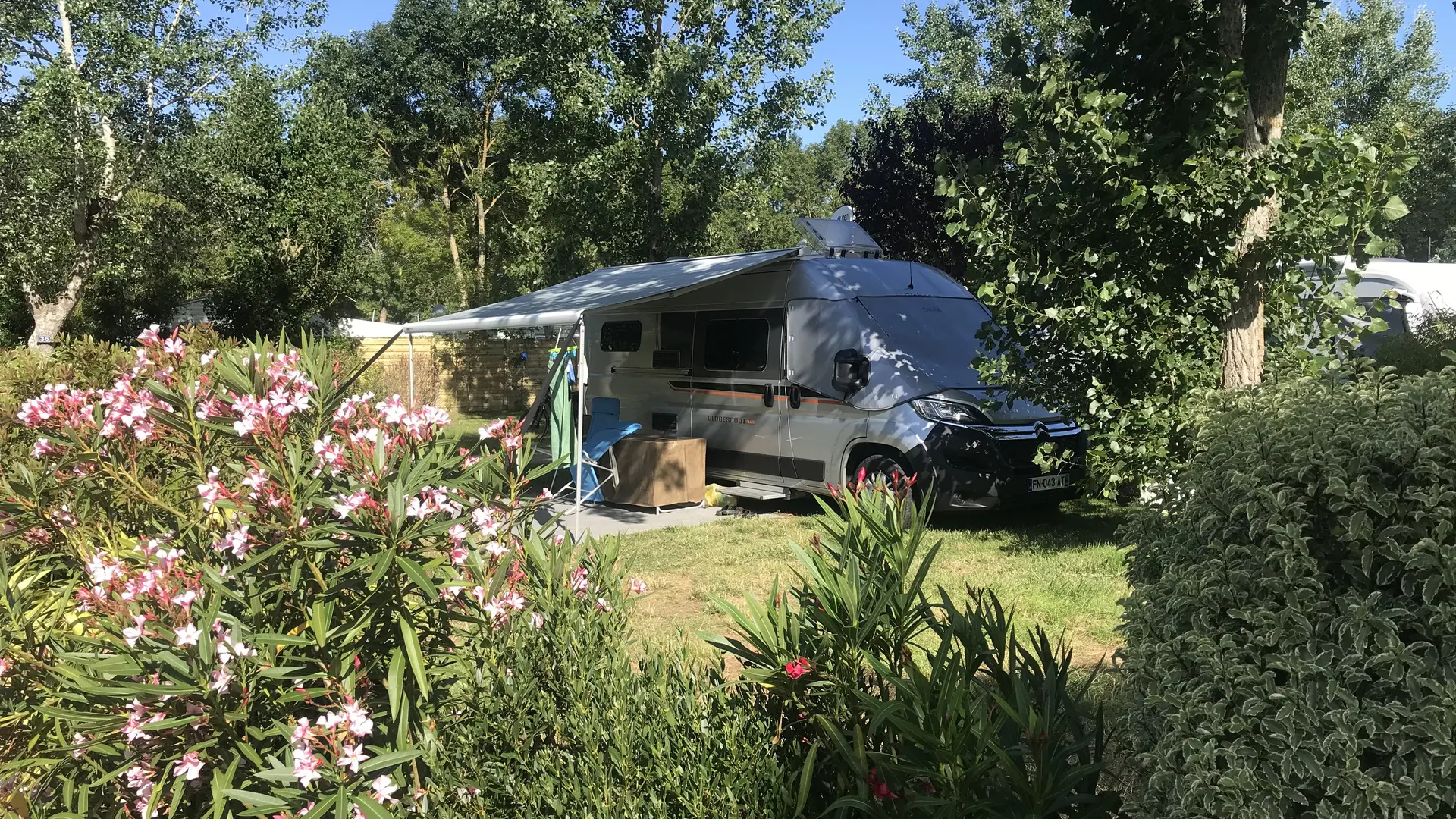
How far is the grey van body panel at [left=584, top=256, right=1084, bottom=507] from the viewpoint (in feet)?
25.9

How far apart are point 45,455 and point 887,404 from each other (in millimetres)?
6252

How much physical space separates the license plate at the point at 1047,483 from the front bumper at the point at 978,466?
27 mm

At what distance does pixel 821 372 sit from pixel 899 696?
626 cm

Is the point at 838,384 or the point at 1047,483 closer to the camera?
the point at 1047,483

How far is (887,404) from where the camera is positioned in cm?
795

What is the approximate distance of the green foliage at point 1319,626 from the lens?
1.62 metres

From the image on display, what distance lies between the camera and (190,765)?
1.97 meters

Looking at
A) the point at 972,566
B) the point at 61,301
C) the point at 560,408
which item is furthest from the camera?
the point at 61,301

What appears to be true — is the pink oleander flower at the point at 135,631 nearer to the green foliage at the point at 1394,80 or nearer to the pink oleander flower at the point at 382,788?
the pink oleander flower at the point at 382,788

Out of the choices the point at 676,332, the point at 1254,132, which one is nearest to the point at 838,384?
the point at 676,332

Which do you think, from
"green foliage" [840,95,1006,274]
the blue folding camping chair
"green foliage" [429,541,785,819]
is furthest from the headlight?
"green foliage" [840,95,1006,274]

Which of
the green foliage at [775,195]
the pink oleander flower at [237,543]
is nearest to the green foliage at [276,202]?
the green foliage at [775,195]

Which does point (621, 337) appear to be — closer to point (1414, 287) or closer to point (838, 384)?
point (838, 384)

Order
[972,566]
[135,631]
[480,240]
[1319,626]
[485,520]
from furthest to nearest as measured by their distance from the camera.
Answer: [480,240], [972,566], [485,520], [135,631], [1319,626]
